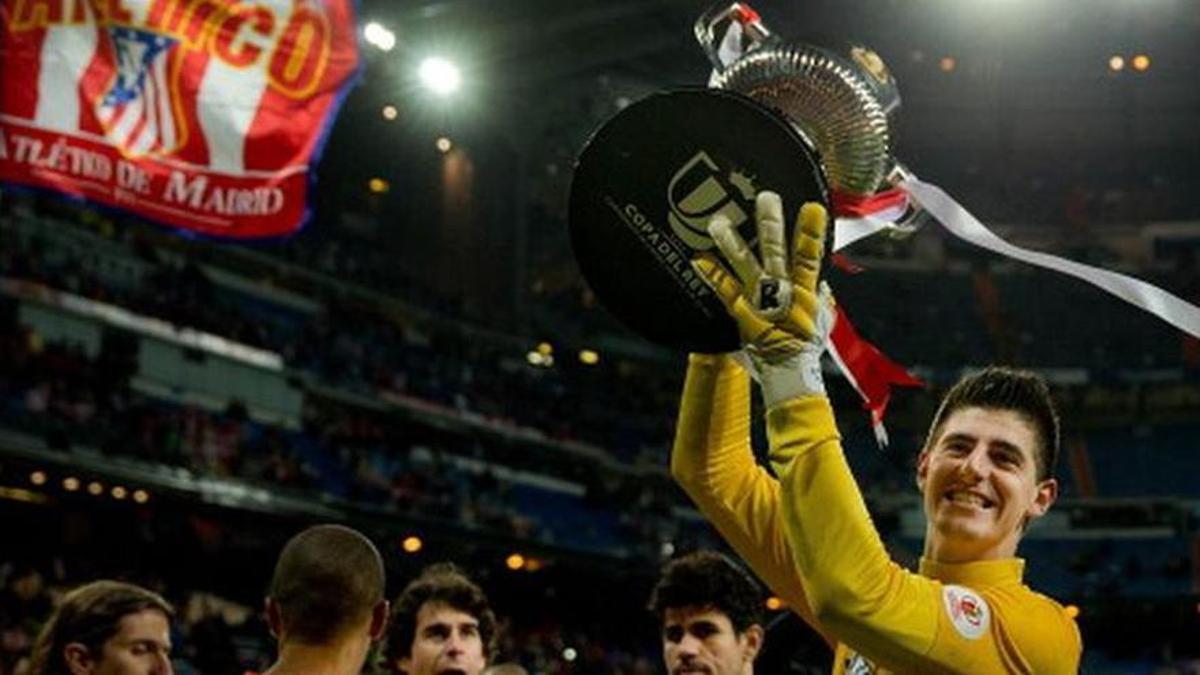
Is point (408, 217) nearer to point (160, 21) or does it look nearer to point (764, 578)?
point (160, 21)

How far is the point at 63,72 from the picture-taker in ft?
23.5

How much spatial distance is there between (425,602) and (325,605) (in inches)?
76.7

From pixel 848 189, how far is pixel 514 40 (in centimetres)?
2824

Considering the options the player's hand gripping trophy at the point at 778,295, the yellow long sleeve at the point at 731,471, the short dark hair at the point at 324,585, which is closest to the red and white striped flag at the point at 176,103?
the short dark hair at the point at 324,585

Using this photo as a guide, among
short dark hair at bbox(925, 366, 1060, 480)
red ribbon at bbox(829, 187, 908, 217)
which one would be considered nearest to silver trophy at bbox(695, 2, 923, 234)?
red ribbon at bbox(829, 187, 908, 217)

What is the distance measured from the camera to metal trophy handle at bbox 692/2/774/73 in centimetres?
330

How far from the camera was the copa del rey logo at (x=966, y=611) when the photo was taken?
2688mm

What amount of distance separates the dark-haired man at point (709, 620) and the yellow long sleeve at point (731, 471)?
155 cm

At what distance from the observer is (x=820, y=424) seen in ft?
8.58

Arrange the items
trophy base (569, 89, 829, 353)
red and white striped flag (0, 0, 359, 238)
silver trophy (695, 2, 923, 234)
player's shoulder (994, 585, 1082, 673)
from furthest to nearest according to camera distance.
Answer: red and white striped flag (0, 0, 359, 238)
silver trophy (695, 2, 923, 234)
player's shoulder (994, 585, 1082, 673)
trophy base (569, 89, 829, 353)

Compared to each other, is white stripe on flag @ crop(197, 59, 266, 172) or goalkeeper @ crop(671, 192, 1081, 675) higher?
white stripe on flag @ crop(197, 59, 266, 172)

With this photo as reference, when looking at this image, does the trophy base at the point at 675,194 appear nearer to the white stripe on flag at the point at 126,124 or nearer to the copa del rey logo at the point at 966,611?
the copa del rey logo at the point at 966,611

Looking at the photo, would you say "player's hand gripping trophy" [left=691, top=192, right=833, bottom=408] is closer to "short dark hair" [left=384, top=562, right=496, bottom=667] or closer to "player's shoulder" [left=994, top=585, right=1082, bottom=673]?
"player's shoulder" [left=994, top=585, right=1082, bottom=673]

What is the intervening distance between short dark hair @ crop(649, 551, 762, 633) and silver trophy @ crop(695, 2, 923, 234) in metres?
1.97
